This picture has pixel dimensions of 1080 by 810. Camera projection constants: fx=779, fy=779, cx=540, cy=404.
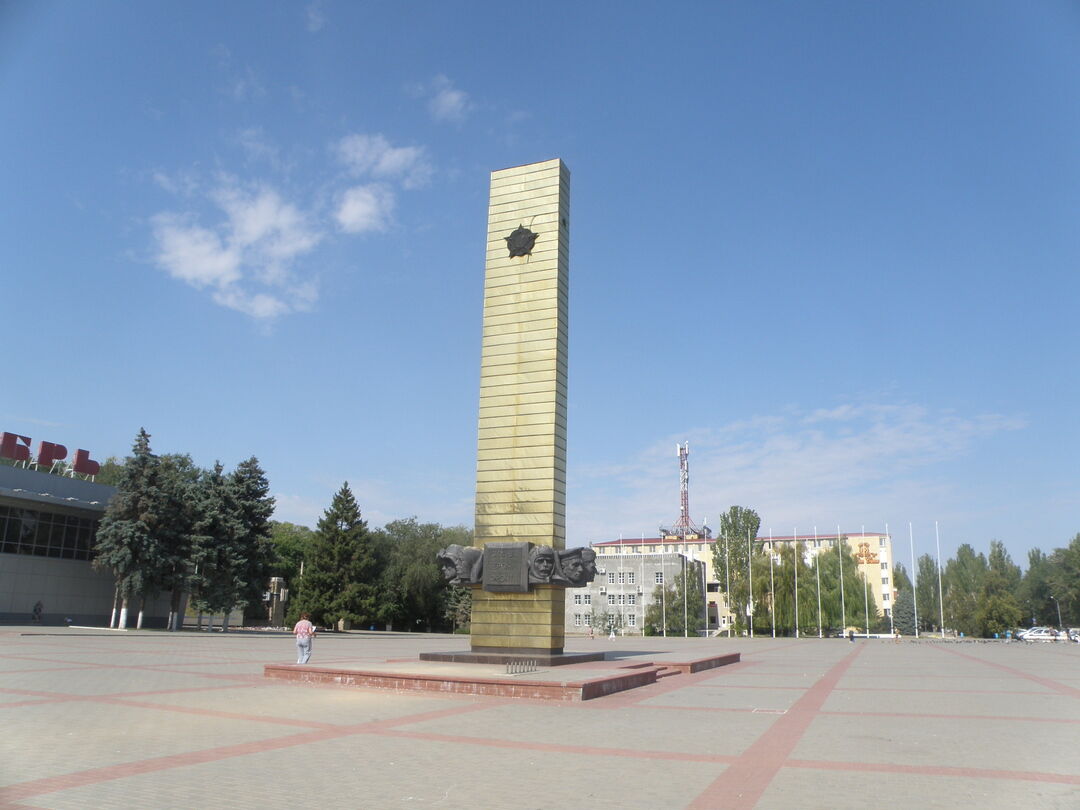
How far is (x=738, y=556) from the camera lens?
216ft

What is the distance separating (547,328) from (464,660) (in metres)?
8.05

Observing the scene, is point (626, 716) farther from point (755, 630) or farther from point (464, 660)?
point (755, 630)

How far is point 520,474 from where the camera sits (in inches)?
733

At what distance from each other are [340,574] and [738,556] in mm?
33939

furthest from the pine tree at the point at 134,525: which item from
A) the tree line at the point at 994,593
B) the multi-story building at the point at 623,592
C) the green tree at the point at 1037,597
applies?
the green tree at the point at 1037,597

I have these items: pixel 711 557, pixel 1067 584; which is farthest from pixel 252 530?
pixel 1067 584

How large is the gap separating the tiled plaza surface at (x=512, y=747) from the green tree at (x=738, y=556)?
4738cm

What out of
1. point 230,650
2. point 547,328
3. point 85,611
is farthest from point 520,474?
point 85,611

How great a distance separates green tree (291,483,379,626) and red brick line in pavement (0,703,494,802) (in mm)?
39743

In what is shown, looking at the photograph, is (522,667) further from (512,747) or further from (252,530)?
(252,530)

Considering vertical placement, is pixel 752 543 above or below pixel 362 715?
above

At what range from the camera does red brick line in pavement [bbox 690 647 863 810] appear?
252 inches

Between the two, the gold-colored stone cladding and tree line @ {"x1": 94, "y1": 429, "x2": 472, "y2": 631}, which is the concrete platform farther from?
tree line @ {"x1": 94, "y1": 429, "x2": 472, "y2": 631}

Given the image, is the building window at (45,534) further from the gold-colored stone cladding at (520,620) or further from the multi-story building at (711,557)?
the multi-story building at (711,557)
